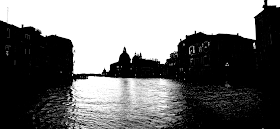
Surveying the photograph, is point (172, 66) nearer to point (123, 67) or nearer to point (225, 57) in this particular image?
point (225, 57)

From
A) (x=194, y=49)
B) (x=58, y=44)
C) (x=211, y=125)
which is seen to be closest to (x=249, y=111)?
(x=211, y=125)

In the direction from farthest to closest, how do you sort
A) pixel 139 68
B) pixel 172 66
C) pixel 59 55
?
1. pixel 139 68
2. pixel 172 66
3. pixel 59 55

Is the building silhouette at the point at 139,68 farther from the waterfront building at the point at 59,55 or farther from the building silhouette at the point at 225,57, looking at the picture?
the building silhouette at the point at 225,57

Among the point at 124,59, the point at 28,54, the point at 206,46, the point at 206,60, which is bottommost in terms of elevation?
the point at 206,60

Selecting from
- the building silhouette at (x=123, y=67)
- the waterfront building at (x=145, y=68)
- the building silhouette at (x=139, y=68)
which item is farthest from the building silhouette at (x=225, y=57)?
the building silhouette at (x=123, y=67)

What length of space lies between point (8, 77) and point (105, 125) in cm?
2255

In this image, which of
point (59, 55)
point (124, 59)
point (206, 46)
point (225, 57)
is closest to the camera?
point (225, 57)

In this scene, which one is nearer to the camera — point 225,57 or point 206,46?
point 225,57

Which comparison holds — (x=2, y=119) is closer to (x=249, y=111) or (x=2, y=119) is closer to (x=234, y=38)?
(x=249, y=111)

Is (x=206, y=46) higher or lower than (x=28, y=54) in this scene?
higher

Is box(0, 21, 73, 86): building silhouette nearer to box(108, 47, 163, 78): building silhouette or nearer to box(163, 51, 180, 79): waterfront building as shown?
box(163, 51, 180, 79): waterfront building

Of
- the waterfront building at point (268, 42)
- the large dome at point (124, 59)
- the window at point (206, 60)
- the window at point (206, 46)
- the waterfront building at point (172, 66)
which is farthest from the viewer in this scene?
the large dome at point (124, 59)

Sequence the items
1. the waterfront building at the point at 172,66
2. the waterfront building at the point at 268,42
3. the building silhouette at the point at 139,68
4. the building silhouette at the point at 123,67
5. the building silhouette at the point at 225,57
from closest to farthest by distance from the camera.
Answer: the waterfront building at the point at 268,42 → the building silhouette at the point at 225,57 → the waterfront building at the point at 172,66 → the building silhouette at the point at 139,68 → the building silhouette at the point at 123,67

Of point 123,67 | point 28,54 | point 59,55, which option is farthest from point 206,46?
point 123,67
